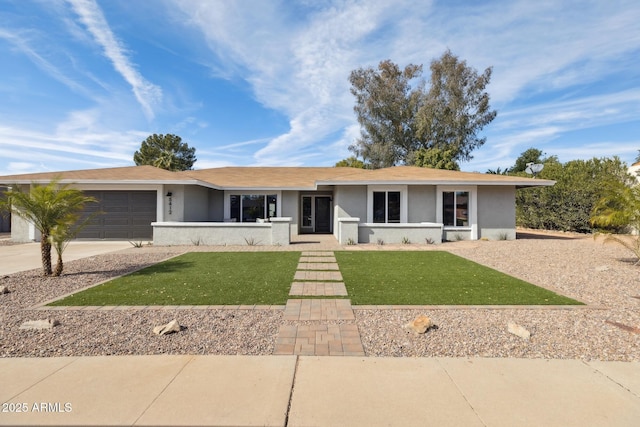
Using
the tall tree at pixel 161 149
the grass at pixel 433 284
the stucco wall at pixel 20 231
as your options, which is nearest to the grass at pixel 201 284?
the grass at pixel 433 284

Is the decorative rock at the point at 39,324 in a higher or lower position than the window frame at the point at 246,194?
lower

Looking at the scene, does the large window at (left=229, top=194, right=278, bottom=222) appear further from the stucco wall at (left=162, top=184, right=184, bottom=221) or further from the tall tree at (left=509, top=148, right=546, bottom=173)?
the tall tree at (left=509, top=148, right=546, bottom=173)

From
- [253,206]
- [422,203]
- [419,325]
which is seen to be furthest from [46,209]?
[422,203]

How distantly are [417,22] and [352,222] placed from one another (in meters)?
12.1

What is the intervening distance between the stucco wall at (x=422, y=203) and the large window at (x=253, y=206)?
7634 millimetres

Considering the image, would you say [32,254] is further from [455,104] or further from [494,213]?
[455,104]

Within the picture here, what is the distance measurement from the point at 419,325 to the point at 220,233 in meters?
11.2

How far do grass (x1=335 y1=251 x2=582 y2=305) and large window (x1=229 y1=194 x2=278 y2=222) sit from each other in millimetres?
8851

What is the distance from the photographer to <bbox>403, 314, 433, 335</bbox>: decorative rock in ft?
13.9

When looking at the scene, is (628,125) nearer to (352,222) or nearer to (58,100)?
(352,222)

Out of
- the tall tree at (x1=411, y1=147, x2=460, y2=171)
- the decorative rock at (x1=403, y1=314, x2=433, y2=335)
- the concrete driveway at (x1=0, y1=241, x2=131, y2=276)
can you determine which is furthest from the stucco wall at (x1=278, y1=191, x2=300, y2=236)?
the tall tree at (x1=411, y1=147, x2=460, y2=171)

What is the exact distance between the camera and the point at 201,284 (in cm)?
684

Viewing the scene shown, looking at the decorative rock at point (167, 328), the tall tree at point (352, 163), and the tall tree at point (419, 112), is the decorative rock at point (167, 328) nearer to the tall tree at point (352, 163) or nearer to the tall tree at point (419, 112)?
the tall tree at point (419, 112)

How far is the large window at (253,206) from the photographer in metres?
18.0
